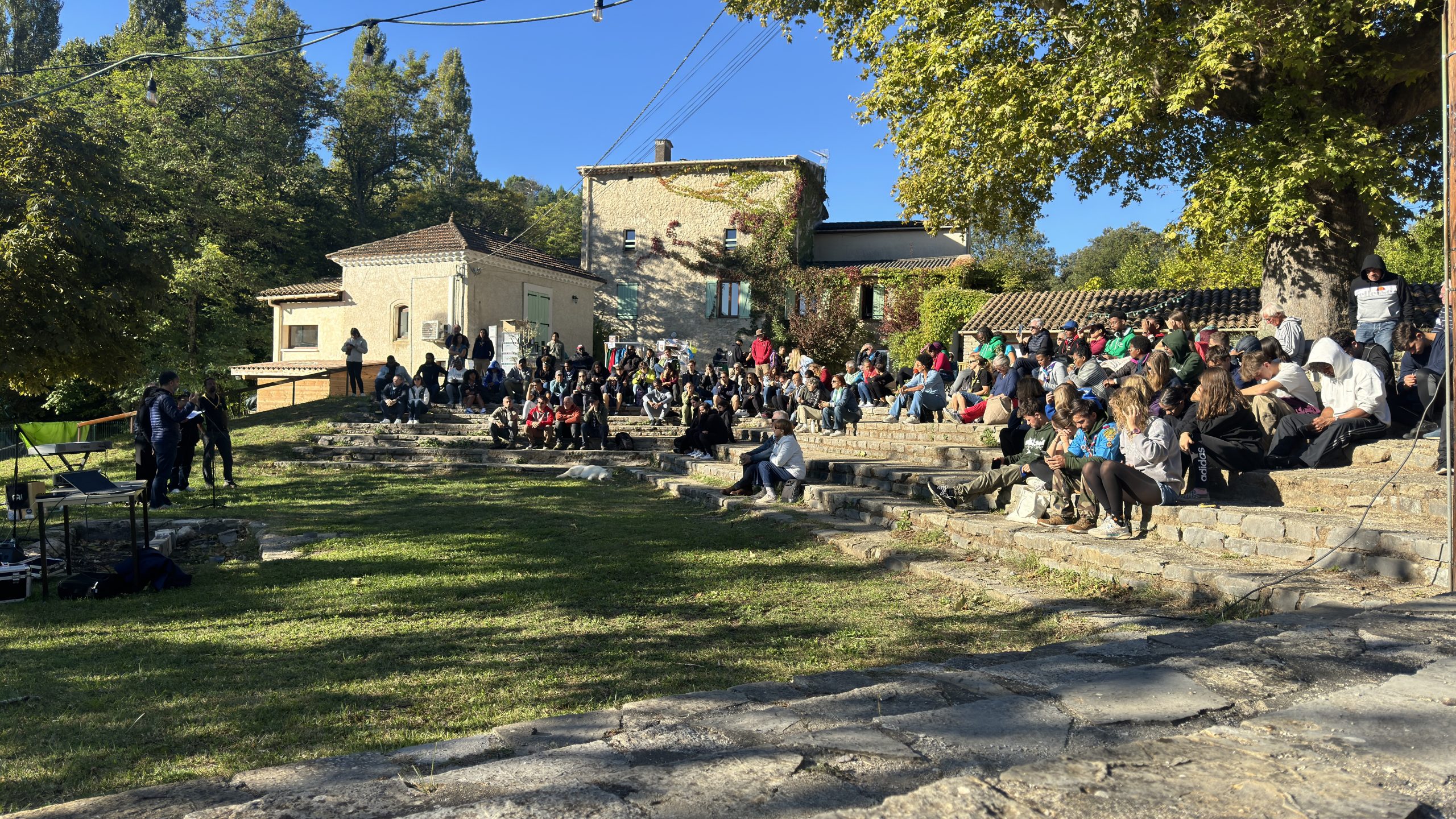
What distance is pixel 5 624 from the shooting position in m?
6.11

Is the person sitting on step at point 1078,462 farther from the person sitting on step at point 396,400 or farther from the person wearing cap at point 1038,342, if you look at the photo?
the person sitting on step at point 396,400

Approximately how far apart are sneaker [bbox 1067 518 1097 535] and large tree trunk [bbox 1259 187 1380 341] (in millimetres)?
9176

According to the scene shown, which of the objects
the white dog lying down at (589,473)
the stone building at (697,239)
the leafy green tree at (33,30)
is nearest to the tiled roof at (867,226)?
the stone building at (697,239)

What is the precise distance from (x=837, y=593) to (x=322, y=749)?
3.73m

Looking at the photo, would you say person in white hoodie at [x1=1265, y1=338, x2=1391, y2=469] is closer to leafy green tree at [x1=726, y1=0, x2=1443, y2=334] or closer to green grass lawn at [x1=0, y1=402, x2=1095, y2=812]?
green grass lawn at [x1=0, y1=402, x2=1095, y2=812]

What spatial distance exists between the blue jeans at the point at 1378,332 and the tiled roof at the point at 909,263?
74.0ft

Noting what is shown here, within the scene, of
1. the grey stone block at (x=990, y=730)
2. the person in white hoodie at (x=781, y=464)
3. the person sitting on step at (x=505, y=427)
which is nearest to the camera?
the grey stone block at (x=990, y=730)

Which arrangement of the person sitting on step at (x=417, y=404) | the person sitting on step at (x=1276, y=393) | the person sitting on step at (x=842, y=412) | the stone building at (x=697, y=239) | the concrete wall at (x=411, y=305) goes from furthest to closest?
the stone building at (x=697, y=239)
the concrete wall at (x=411, y=305)
the person sitting on step at (x=417, y=404)
the person sitting on step at (x=842, y=412)
the person sitting on step at (x=1276, y=393)

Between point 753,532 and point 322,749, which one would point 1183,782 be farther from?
point 753,532

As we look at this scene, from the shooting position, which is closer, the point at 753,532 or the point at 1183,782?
the point at 1183,782

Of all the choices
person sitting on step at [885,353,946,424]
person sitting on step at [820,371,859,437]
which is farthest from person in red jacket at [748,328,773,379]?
person sitting on step at [885,353,946,424]

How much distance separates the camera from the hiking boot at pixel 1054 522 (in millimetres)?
7379

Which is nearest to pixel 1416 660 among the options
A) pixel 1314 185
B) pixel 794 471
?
pixel 794 471

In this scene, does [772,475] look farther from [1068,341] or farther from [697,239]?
[697,239]
